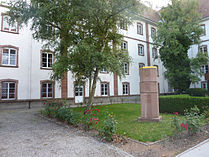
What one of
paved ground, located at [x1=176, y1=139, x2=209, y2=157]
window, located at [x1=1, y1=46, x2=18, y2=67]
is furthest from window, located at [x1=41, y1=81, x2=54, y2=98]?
paved ground, located at [x1=176, y1=139, x2=209, y2=157]

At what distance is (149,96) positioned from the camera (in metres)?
8.05

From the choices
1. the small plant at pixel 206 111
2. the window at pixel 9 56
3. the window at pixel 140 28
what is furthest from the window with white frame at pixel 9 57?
the window at pixel 140 28

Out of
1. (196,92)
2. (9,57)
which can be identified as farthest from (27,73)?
(196,92)

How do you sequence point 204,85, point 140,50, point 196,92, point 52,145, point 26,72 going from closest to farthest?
point 52,145
point 26,72
point 196,92
point 204,85
point 140,50

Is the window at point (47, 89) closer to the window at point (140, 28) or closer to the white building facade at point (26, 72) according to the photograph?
the white building facade at point (26, 72)

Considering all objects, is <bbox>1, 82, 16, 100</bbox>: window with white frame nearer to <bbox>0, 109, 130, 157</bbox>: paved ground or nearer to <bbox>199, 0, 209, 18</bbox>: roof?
<bbox>0, 109, 130, 157</bbox>: paved ground

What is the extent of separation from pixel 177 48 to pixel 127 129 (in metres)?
16.4

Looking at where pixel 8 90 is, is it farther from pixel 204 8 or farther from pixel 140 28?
pixel 204 8

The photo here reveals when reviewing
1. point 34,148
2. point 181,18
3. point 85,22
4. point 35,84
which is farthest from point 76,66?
point 181,18

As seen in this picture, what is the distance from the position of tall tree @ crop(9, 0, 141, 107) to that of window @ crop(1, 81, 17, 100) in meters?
6.78

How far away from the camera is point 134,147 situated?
4789 mm

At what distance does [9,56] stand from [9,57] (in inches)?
3.6

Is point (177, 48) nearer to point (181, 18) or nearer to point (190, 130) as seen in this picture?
point (181, 18)

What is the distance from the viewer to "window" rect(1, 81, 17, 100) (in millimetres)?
14323
